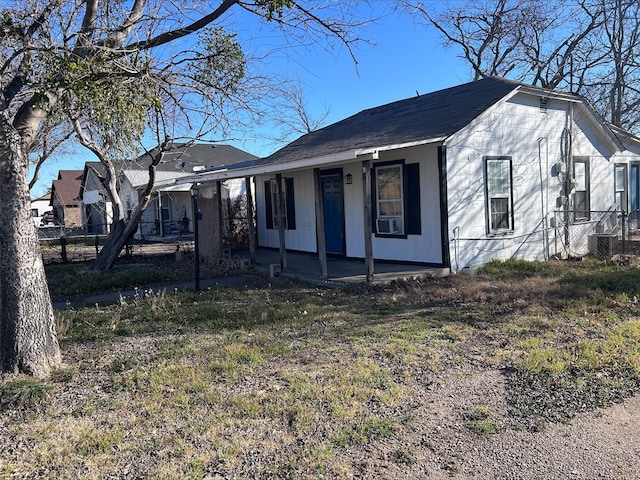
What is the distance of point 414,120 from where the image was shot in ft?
39.8

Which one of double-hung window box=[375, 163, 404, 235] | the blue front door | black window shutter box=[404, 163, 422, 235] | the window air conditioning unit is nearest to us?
black window shutter box=[404, 163, 422, 235]

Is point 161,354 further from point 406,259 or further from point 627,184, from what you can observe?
point 627,184

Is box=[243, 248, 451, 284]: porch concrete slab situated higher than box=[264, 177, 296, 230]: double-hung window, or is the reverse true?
box=[264, 177, 296, 230]: double-hung window

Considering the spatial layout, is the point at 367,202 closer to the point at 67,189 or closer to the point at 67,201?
the point at 67,201

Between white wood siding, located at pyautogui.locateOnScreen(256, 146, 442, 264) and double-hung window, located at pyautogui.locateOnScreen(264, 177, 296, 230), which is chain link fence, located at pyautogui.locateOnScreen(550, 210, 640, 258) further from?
double-hung window, located at pyautogui.locateOnScreen(264, 177, 296, 230)

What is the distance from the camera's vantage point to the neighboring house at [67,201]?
46.0 metres

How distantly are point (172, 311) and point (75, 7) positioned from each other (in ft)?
14.5

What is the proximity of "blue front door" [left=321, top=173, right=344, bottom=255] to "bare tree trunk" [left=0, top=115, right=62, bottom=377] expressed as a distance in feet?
28.1

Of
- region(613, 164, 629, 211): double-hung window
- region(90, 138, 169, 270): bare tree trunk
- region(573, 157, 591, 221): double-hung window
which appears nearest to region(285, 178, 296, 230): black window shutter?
region(90, 138, 169, 270): bare tree trunk

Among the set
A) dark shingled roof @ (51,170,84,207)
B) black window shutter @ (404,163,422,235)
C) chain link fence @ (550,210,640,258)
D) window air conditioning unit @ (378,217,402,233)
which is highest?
dark shingled roof @ (51,170,84,207)

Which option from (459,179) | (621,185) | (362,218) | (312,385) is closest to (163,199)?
(362,218)

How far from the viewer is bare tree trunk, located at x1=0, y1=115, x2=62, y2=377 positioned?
5.05 metres

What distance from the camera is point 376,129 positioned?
12734 mm

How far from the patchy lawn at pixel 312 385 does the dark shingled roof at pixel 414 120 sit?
161 inches
